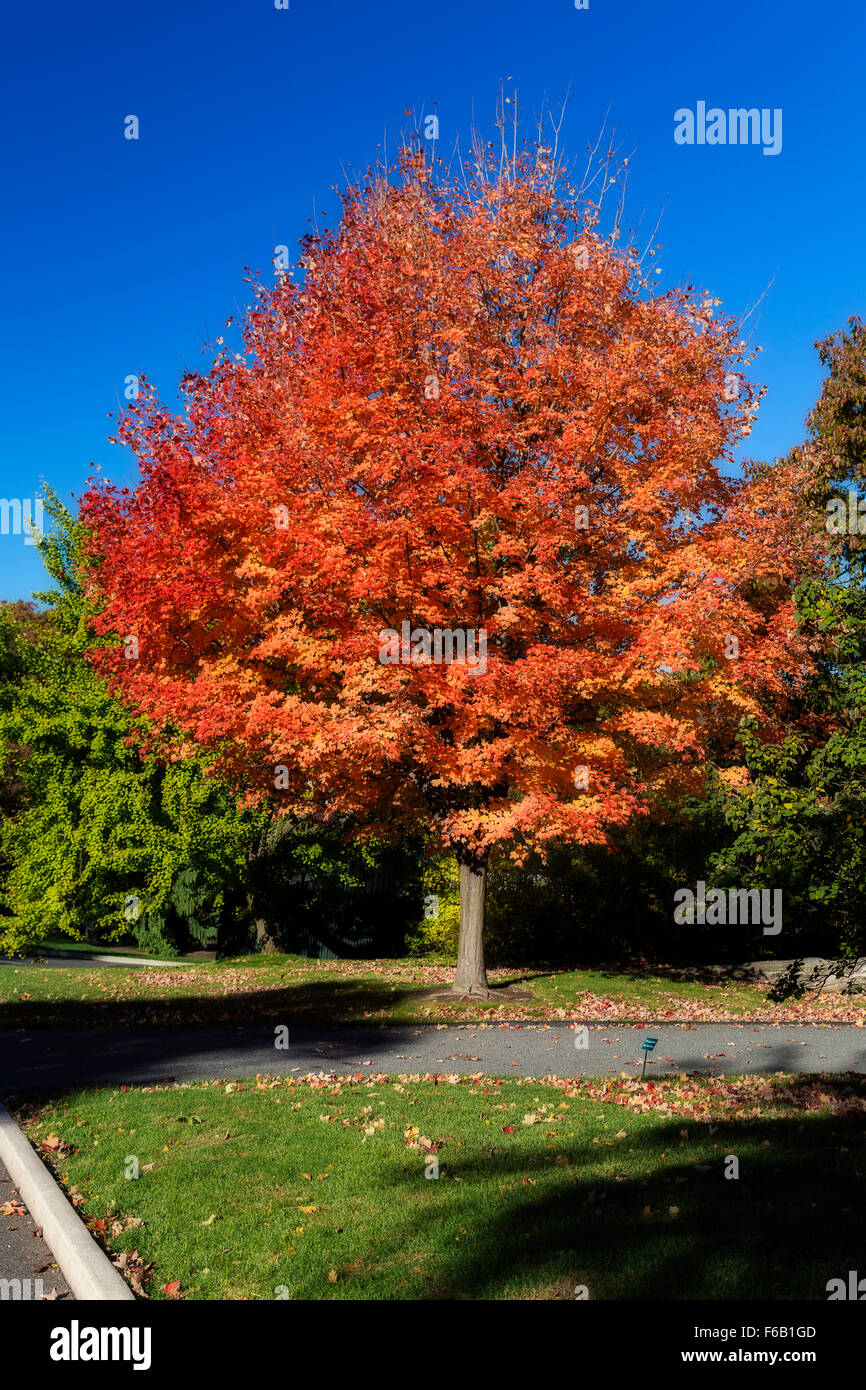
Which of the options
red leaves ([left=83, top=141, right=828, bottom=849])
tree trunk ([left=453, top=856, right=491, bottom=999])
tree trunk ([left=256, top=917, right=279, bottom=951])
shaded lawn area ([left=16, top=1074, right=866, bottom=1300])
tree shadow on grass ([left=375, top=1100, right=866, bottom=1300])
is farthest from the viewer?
tree trunk ([left=256, top=917, right=279, bottom=951])

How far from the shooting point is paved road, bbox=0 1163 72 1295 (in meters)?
4.66

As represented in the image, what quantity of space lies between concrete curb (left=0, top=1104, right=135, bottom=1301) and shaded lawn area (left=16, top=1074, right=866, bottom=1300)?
168 mm

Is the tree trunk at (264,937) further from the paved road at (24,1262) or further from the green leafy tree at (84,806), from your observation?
the paved road at (24,1262)

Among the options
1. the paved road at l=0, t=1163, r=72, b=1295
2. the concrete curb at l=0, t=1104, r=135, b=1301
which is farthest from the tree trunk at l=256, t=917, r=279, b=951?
the paved road at l=0, t=1163, r=72, b=1295

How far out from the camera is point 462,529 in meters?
12.8

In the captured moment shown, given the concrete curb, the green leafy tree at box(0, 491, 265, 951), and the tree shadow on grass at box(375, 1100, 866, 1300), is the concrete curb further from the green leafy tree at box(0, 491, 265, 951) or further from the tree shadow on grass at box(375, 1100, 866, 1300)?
the green leafy tree at box(0, 491, 265, 951)

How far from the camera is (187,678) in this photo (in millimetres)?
14430

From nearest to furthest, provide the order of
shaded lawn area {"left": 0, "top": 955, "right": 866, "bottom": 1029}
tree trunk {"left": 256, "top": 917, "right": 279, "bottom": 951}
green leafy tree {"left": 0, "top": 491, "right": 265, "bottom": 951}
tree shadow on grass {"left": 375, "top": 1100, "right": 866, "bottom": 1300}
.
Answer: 1. tree shadow on grass {"left": 375, "top": 1100, "right": 866, "bottom": 1300}
2. shaded lawn area {"left": 0, "top": 955, "right": 866, "bottom": 1029}
3. green leafy tree {"left": 0, "top": 491, "right": 265, "bottom": 951}
4. tree trunk {"left": 256, "top": 917, "right": 279, "bottom": 951}

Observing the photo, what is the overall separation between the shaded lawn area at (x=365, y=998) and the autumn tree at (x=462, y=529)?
9.81ft

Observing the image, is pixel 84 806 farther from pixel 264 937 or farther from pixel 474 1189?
A: pixel 474 1189

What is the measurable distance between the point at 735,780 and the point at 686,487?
4.08 meters

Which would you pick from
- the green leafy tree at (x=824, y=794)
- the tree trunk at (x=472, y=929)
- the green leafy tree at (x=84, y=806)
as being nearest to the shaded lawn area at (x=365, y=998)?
the tree trunk at (x=472, y=929)
